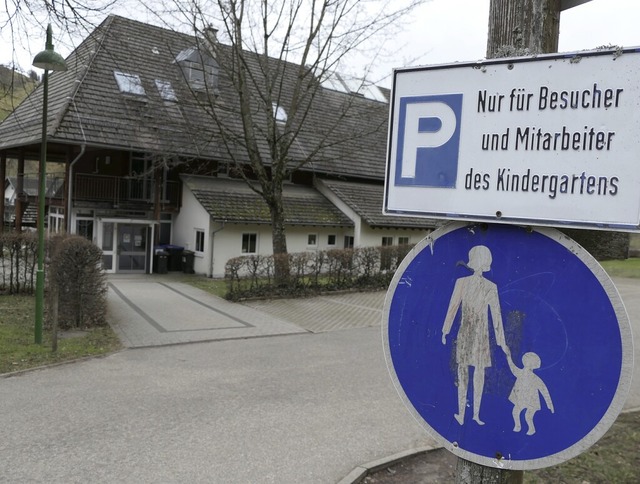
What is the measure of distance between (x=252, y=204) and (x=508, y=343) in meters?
22.5

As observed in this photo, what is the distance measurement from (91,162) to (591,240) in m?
24.0

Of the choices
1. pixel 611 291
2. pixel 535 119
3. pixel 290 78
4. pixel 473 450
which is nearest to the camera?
pixel 611 291

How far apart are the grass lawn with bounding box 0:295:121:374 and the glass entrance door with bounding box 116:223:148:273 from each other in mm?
9866

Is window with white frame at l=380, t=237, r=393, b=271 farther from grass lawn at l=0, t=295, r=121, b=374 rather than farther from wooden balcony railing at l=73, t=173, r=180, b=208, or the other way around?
grass lawn at l=0, t=295, r=121, b=374

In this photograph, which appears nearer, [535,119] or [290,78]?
[535,119]

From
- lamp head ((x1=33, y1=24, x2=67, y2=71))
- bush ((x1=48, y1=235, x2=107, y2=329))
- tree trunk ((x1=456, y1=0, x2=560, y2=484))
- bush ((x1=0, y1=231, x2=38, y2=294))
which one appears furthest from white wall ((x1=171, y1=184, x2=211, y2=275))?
tree trunk ((x1=456, y1=0, x2=560, y2=484))

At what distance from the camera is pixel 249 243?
23.5 meters

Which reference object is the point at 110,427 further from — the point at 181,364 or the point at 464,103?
the point at 464,103

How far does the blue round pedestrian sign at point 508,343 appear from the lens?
1479 millimetres

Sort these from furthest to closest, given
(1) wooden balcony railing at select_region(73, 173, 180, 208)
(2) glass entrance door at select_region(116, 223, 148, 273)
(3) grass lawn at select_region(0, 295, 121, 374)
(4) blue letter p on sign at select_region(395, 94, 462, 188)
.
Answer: (2) glass entrance door at select_region(116, 223, 148, 273), (1) wooden balcony railing at select_region(73, 173, 180, 208), (3) grass lawn at select_region(0, 295, 121, 374), (4) blue letter p on sign at select_region(395, 94, 462, 188)

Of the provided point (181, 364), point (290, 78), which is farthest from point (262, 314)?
point (290, 78)

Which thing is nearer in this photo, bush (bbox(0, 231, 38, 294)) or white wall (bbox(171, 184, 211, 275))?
bush (bbox(0, 231, 38, 294))

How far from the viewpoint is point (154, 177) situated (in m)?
22.6

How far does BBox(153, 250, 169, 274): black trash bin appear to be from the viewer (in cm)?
2244
